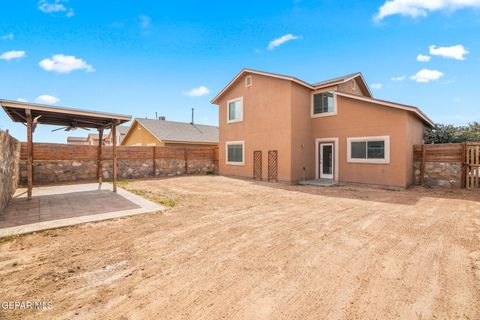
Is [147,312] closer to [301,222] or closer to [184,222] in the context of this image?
[184,222]

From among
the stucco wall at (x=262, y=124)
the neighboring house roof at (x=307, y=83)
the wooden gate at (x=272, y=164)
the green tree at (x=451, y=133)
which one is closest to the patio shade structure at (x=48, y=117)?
the stucco wall at (x=262, y=124)

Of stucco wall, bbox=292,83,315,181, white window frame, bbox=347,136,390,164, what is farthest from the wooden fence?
stucco wall, bbox=292,83,315,181

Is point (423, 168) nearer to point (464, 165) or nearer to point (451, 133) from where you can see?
point (464, 165)

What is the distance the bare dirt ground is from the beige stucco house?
538 cm

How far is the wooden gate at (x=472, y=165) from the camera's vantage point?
9703 mm

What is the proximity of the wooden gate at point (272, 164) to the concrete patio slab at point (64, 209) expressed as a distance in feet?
25.6

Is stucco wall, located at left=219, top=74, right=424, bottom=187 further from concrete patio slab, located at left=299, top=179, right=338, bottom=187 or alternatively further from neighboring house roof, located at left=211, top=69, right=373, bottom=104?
concrete patio slab, located at left=299, top=179, right=338, bottom=187

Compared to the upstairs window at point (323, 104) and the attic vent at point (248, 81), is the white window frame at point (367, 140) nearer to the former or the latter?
the upstairs window at point (323, 104)

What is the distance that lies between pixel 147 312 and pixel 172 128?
2118 cm

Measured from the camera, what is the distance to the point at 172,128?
22.1 metres

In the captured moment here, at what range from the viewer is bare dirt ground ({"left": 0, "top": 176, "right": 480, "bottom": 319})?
2408mm

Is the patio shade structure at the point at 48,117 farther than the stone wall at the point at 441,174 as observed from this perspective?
No

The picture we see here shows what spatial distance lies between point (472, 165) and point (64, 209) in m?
15.9

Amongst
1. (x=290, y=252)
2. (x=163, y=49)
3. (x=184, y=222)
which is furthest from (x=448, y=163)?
(x=163, y=49)
